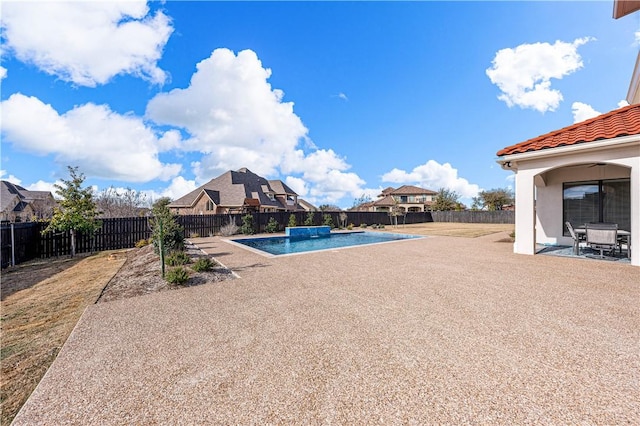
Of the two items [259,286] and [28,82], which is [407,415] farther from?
[28,82]

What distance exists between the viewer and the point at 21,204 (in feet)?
100

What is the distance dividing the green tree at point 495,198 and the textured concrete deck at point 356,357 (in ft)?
147

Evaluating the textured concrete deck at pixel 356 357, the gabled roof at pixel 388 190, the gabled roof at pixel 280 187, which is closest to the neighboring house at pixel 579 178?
the textured concrete deck at pixel 356 357

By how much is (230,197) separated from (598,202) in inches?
1260

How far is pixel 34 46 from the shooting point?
7586 millimetres

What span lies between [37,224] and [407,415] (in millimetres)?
15794

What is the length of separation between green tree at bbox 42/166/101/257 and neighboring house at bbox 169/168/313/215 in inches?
781

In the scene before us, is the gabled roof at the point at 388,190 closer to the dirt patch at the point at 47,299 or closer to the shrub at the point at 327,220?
the shrub at the point at 327,220

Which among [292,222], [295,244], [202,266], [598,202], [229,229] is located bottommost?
[295,244]

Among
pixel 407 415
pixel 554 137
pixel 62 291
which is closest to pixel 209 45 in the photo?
pixel 62 291

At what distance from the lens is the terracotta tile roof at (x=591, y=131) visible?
6998mm

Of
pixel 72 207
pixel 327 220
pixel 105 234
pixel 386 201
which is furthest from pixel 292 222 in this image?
pixel 386 201

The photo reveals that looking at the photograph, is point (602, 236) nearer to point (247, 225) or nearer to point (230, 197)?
point (247, 225)

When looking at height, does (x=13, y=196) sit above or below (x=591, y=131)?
below
